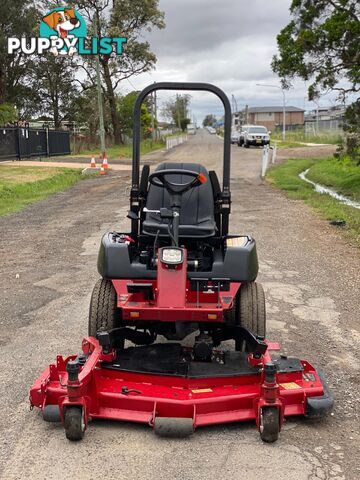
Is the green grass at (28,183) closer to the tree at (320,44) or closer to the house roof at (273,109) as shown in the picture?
the tree at (320,44)

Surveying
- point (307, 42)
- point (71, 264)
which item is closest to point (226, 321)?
point (71, 264)

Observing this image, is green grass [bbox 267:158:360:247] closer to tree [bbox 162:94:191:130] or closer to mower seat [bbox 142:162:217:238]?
mower seat [bbox 142:162:217:238]

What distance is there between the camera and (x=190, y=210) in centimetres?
448

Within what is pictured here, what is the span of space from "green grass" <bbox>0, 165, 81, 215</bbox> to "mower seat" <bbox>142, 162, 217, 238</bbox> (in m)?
9.21

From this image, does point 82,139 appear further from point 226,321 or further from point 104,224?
point 226,321

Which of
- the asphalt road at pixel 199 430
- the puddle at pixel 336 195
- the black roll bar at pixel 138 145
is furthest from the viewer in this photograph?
the puddle at pixel 336 195

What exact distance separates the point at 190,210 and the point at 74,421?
6.24 feet

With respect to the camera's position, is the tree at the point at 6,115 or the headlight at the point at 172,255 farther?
the tree at the point at 6,115

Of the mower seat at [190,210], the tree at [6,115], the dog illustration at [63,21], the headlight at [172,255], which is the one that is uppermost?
the dog illustration at [63,21]

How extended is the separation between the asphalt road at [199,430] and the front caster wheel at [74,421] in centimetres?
8

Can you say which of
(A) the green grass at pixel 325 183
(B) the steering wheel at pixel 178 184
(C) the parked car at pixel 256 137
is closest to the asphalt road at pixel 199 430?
(A) the green grass at pixel 325 183

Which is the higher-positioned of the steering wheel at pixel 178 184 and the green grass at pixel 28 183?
the steering wheel at pixel 178 184

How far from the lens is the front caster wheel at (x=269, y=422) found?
10.5 ft

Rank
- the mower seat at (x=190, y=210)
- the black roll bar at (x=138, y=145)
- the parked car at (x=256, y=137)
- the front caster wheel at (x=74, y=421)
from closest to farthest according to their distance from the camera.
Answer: the front caster wheel at (x=74, y=421) → the mower seat at (x=190, y=210) → the black roll bar at (x=138, y=145) → the parked car at (x=256, y=137)
